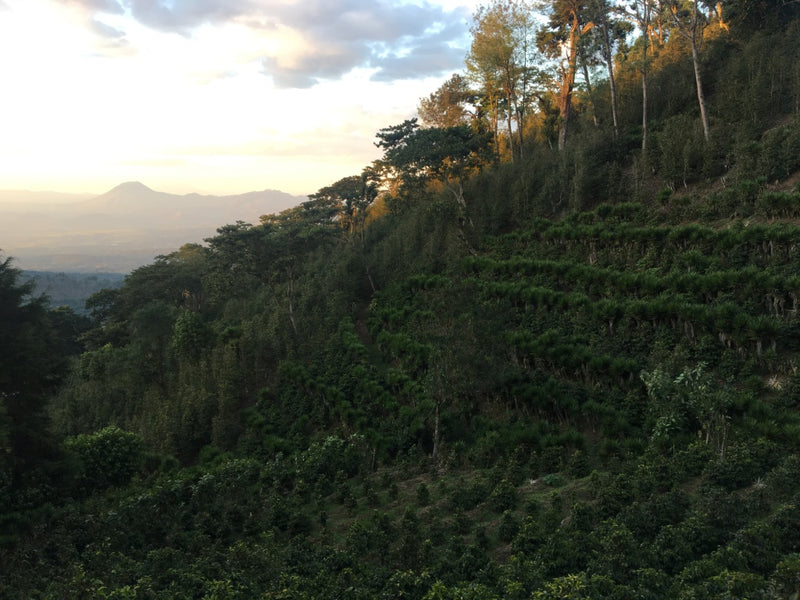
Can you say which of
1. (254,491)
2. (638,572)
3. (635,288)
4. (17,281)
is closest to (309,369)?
(254,491)

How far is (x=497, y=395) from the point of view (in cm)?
1252

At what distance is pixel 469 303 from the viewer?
12961 mm

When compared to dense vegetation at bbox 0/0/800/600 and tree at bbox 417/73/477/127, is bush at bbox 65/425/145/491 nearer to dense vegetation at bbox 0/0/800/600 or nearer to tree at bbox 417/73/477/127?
dense vegetation at bbox 0/0/800/600

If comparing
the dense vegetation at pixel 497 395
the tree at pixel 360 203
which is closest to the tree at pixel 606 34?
the dense vegetation at pixel 497 395

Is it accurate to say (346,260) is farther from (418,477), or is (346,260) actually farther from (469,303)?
(418,477)

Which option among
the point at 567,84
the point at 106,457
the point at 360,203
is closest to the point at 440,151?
the point at 567,84

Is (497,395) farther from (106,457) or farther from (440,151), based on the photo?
(440,151)

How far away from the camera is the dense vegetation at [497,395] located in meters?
6.22

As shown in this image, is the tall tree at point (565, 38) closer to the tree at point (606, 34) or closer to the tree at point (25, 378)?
the tree at point (606, 34)

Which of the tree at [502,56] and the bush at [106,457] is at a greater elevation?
the tree at [502,56]

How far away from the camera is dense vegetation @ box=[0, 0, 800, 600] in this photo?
622 cm

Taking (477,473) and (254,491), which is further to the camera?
(254,491)

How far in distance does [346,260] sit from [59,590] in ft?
71.6

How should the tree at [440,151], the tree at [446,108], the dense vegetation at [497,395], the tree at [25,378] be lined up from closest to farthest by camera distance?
the dense vegetation at [497,395]
the tree at [25,378]
the tree at [440,151]
the tree at [446,108]
